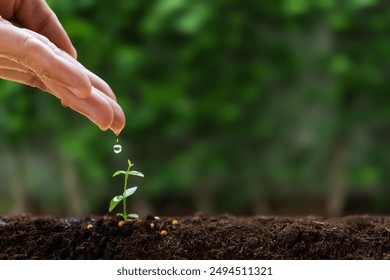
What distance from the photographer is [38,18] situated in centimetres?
126

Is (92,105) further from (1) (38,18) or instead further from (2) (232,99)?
(2) (232,99)

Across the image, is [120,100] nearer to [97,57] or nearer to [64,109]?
[97,57]

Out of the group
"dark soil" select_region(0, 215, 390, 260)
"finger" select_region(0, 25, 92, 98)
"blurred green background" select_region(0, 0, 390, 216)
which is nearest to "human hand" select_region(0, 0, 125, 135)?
"finger" select_region(0, 25, 92, 98)

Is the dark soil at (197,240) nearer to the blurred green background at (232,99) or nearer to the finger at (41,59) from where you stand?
the finger at (41,59)

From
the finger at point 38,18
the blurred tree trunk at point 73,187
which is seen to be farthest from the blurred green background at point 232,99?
the finger at point 38,18

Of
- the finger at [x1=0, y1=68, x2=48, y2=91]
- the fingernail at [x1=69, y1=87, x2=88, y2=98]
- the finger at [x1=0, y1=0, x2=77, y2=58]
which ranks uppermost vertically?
the finger at [x1=0, y1=0, x2=77, y2=58]

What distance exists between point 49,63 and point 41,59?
17mm

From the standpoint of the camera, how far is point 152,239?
105 centimetres

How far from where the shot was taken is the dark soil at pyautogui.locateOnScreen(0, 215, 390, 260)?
1009mm

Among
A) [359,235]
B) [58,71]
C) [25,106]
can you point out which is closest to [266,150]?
[25,106]

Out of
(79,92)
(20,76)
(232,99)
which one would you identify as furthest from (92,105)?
(232,99)

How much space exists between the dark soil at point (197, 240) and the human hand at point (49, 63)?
0.73 ft

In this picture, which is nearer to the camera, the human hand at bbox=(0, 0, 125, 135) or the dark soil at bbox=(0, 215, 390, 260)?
the human hand at bbox=(0, 0, 125, 135)

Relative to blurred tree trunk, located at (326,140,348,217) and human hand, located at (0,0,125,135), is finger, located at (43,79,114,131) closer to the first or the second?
human hand, located at (0,0,125,135)
